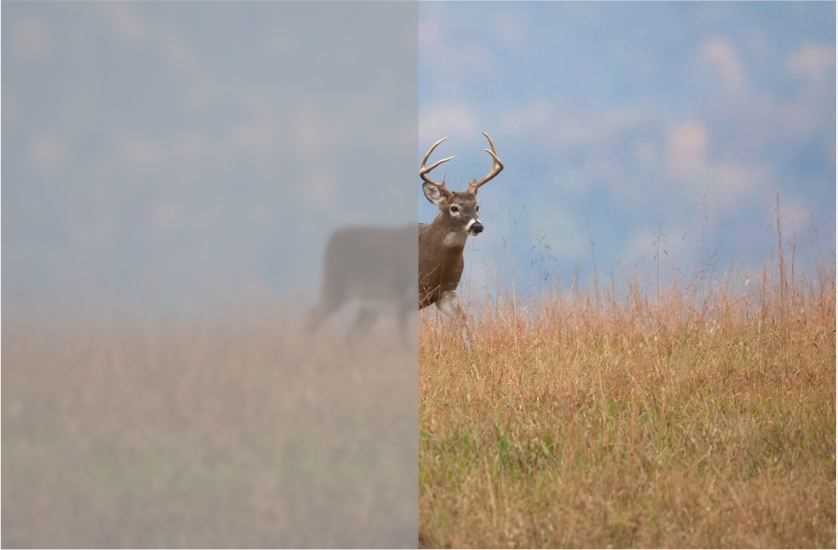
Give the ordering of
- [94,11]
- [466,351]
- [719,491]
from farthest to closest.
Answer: [466,351]
[719,491]
[94,11]

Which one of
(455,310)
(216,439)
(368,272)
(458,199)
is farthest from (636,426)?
(458,199)

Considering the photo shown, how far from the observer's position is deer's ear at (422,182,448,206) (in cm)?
993

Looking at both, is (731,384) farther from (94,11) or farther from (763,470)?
(94,11)

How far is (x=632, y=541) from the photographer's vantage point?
3.34 meters

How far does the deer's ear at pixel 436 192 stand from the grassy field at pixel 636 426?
2.33 m

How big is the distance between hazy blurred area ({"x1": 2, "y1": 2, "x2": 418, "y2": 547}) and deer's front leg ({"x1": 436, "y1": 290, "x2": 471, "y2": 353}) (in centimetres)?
426

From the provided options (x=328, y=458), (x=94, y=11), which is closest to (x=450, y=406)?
(x=328, y=458)

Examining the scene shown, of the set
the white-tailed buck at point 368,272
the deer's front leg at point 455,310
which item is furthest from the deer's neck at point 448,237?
the white-tailed buck at point 368,272

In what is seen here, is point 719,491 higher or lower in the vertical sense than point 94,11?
lower

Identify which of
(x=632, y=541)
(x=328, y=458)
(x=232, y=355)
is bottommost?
(x=632, y=541)

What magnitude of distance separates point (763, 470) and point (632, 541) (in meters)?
1.01

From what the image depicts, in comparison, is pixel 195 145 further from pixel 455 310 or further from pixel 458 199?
pixel 458 199

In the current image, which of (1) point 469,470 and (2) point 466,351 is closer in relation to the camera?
(1) point 469,470

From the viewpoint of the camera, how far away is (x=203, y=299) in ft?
9.28
